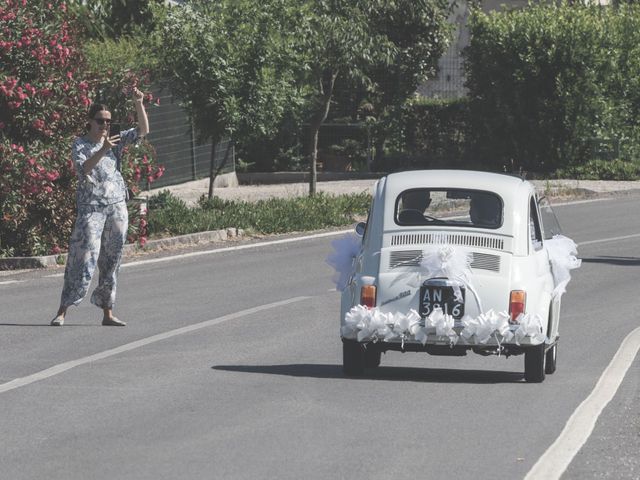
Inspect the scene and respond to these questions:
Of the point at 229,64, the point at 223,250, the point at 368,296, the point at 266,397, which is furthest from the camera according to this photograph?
the point at 229,64

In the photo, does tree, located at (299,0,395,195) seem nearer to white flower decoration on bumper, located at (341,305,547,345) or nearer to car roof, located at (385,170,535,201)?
car roof, located at (385,170,535,201)

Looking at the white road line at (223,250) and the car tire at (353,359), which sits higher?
the car tire at (353,359)

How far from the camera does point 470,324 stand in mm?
11039

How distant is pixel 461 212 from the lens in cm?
1218

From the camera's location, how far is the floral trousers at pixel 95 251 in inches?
554

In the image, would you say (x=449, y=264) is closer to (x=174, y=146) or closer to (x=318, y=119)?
(x=318, y=119)

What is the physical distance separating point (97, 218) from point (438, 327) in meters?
4.15

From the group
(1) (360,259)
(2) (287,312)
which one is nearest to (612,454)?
(1) (360,259)

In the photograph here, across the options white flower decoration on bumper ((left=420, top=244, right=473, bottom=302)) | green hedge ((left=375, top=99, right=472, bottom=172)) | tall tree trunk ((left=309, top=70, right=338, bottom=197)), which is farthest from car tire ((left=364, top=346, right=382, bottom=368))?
green hedge ((left=375, top=99, right=472, bottom=172))

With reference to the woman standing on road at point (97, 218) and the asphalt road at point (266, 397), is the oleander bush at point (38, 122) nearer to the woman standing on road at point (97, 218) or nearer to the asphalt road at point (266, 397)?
the asphalt road at point (266, 397)

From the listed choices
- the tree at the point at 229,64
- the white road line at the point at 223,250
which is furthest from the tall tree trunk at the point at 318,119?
the white road line at the point at 223,250

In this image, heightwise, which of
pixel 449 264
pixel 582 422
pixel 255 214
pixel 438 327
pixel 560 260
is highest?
pixel 449 264

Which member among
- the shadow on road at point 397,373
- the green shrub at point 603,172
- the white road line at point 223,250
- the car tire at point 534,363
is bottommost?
the green shrub at point 603,172

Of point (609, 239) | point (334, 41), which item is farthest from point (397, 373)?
point (334, 41)
